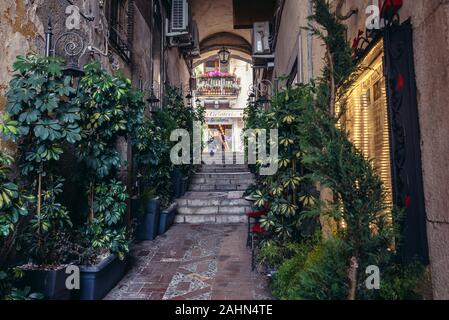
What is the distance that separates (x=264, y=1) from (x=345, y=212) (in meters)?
9.22

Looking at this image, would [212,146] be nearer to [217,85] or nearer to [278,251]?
[217,85]

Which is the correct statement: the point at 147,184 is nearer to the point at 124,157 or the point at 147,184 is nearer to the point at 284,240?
the point at 124,157

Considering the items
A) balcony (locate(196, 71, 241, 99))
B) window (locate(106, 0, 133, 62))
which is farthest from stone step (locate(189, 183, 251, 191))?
balcony (locate(196, 71, 241, 99))

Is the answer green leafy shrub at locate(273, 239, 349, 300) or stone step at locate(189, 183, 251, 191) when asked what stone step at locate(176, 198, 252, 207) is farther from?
green leafy shrub at locate(273, 239, 349, 300)

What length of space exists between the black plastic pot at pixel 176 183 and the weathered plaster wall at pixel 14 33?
17.1ft

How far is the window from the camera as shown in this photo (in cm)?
545

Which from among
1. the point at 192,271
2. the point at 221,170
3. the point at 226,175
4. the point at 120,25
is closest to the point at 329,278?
the point at 192,271

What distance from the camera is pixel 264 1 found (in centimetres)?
930

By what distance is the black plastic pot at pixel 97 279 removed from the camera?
3.01 metres

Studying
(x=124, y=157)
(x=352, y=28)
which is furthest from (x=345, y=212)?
(x=124, y=157)

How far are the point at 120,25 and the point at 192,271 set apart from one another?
519cm

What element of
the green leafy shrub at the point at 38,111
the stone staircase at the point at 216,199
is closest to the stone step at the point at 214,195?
the stone staircase at the point at 216,199

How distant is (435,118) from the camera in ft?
5.75

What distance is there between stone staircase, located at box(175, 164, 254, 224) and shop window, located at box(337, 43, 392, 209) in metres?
4.65
